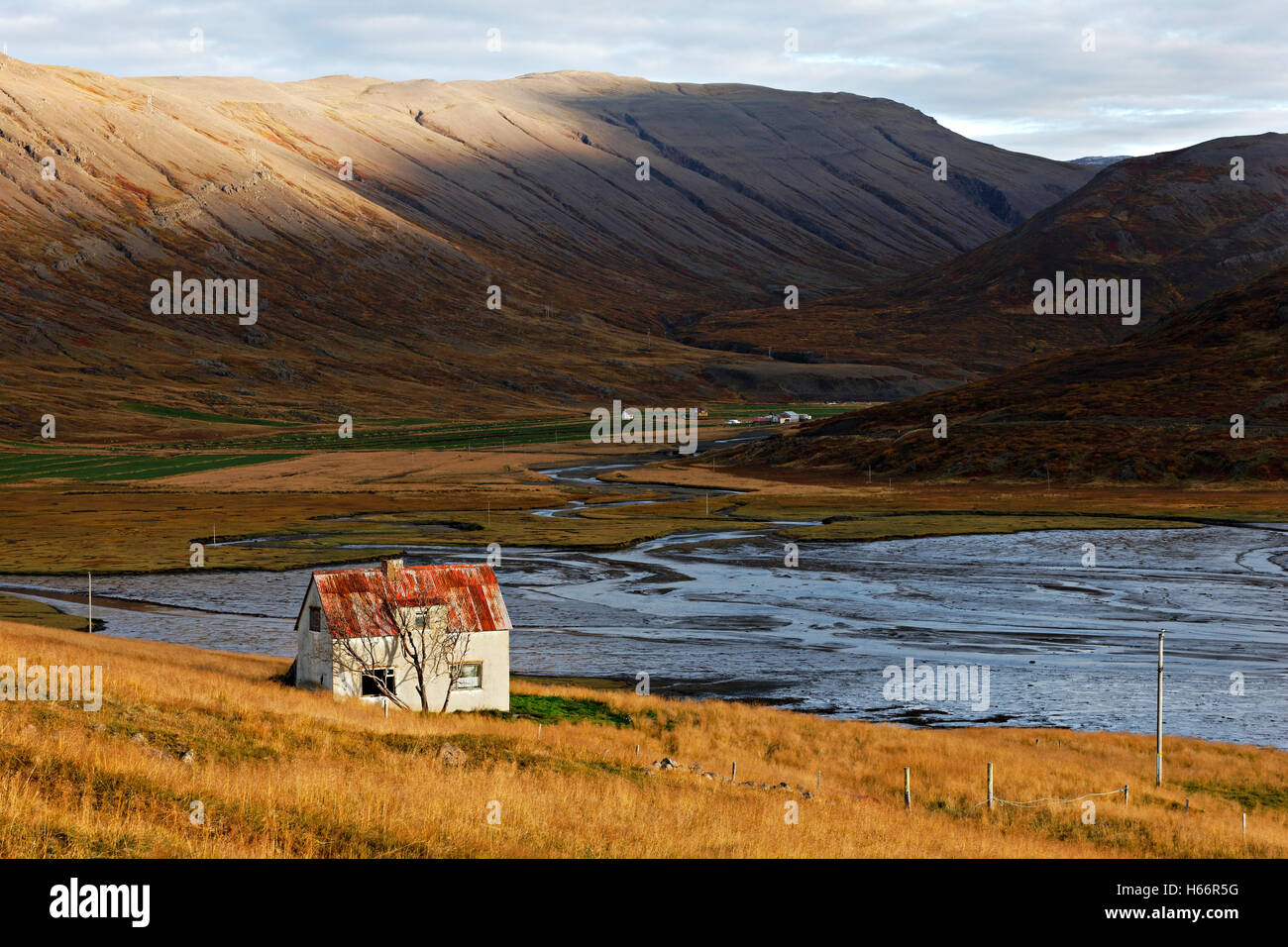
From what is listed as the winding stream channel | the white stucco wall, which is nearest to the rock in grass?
the white stucco wall

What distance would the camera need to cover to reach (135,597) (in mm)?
72312

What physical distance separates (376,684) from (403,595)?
2.85 metres

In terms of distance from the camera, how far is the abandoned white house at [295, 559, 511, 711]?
39.9 meters

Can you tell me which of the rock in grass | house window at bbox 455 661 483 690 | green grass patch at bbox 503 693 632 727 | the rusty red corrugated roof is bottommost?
green grass patch at bbox 503 693 632 727

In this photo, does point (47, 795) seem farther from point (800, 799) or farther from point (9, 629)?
point (9, 629)

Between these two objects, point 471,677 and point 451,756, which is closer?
point 451,756

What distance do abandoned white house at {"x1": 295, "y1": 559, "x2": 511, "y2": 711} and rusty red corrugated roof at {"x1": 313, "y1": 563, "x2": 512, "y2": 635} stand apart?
0.03 meters

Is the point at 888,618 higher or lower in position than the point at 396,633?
lower

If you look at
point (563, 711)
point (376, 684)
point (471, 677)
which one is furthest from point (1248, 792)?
point (376, 684)

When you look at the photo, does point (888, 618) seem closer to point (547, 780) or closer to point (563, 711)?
point (563, 711)

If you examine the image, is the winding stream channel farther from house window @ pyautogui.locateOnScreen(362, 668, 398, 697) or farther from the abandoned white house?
house window @ pyautogui.locateOnScreen(362, 668, 398, 697)

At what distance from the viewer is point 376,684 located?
40.1m

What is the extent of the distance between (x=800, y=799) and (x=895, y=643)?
3372 cm

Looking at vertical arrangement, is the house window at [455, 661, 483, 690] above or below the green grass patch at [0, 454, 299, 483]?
below
